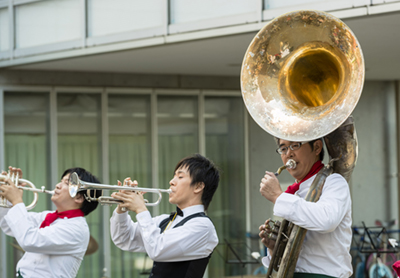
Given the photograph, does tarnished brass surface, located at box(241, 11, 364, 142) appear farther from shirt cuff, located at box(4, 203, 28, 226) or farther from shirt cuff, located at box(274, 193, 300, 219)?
shirt cuff, located at box(4, 203, 28, 226)

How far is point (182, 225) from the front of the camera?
117 inches

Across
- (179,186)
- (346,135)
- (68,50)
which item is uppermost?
(68,50)

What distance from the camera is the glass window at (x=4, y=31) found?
23.9 feet

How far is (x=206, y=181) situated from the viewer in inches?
123

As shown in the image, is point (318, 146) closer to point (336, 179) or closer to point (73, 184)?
point (336, 179)

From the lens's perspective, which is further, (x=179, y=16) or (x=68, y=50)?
(x=68, y=50)

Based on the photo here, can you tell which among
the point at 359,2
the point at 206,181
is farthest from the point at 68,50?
the point at 206,181

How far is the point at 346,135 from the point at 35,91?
557 cm

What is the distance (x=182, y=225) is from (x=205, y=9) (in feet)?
11.3

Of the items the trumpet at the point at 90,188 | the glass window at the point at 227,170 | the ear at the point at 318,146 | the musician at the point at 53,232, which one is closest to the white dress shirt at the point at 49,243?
the musician at the point at 53,232

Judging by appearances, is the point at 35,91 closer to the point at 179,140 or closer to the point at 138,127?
the point at 138,127

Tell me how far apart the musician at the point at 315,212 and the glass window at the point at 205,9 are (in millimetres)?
2845

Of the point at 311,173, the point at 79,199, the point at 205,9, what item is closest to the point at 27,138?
the point at 205,9

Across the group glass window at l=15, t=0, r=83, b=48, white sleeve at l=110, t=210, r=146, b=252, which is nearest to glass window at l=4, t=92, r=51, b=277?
glass window at l=15, t=0, r=83, b=48
